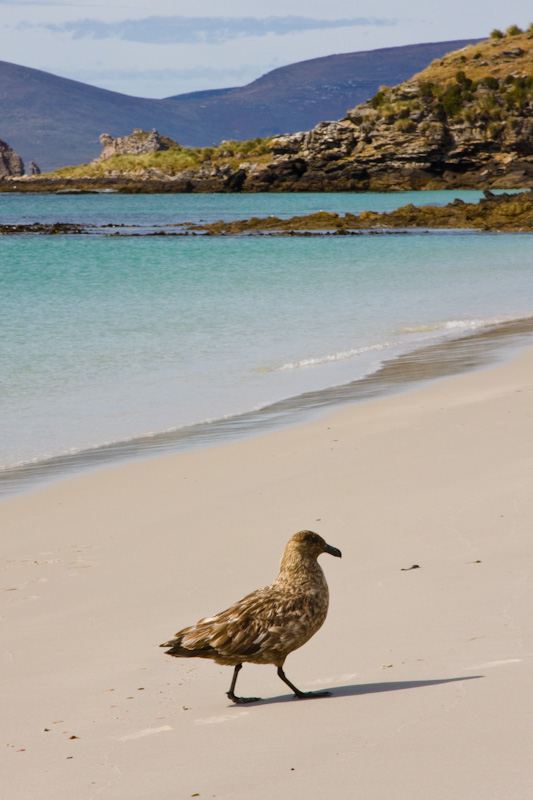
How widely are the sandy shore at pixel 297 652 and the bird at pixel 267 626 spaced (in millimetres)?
219

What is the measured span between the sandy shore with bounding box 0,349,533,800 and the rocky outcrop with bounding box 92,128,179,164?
164 metres

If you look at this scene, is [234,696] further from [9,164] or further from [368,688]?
[9,164]

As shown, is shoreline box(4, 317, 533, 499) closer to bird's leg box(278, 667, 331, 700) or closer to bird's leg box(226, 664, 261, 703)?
bird's leg box(226, 664, 261, 703)

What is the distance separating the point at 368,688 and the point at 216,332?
51.3 feet

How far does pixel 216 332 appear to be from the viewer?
19.2 m

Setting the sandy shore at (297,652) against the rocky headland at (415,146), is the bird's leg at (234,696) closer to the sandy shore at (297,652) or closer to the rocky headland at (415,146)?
the sandy shore at (297,652)

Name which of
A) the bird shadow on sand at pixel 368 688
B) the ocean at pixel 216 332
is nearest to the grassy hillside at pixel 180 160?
the ocean at pixel 216 332

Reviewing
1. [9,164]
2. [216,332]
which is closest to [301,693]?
[216,332]

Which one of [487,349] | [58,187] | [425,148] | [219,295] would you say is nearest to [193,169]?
[58,187]

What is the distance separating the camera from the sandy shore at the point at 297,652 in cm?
317

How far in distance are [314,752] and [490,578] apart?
6.85 feet

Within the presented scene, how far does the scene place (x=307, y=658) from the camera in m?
4.40

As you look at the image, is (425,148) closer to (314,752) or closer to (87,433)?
(87,433)

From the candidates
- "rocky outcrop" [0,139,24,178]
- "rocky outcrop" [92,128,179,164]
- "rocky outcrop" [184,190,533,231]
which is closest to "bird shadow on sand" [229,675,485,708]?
"rocky outcrop" [184,190,533,231]
